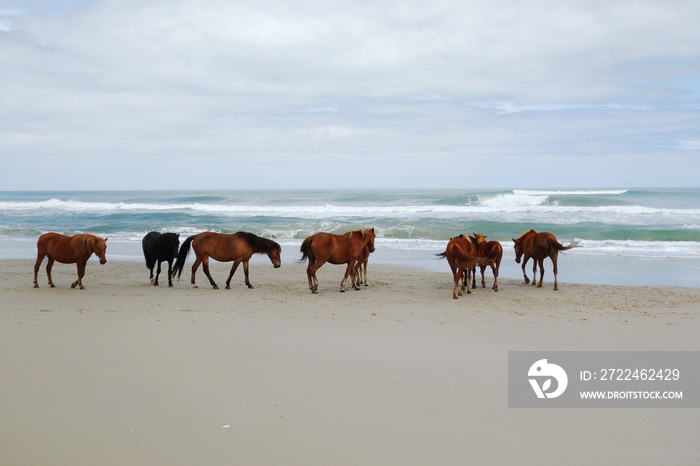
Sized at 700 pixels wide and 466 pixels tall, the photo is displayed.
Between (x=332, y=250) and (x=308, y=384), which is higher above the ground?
(x=332, y=250)

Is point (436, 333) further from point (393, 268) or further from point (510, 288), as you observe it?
point (393, 268)

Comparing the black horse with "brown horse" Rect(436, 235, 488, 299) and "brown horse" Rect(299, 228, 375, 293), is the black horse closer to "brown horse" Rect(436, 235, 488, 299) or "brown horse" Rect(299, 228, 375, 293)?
A: "brown horse" Rect(299, 228, 375, 293)

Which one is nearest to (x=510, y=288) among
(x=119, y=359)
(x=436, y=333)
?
(x=436, y=333)

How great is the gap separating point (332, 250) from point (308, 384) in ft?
18.1

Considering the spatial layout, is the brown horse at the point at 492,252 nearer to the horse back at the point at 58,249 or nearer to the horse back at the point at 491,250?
the horse back at the point at 491,250

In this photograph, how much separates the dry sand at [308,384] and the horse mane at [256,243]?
229 cm

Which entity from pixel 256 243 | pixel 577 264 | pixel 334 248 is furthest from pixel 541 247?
pixel 256 243

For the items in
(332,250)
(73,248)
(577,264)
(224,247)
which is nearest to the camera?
(73,248)

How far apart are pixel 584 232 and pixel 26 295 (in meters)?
21.1

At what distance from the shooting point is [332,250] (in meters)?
9.75

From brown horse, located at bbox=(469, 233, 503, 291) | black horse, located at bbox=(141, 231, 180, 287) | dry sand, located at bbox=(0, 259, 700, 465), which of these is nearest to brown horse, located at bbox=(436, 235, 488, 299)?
brown horse, located at bbox=(469, 233, 503, 291)

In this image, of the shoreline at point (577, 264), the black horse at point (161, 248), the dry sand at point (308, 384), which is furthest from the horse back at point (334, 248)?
the shoreline at point (577, 264)

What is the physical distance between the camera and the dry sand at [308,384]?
3.23 m

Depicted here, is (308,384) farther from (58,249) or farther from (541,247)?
(541,247)
